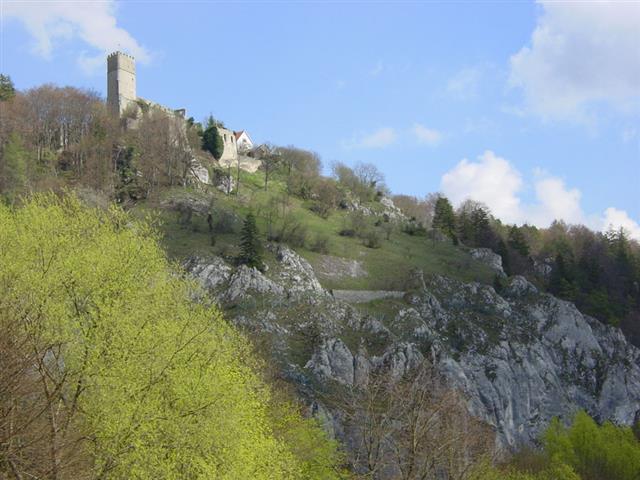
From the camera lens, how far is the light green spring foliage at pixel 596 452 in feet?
132

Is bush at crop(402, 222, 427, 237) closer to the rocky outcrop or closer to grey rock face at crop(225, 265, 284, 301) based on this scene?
the rocky outcrop

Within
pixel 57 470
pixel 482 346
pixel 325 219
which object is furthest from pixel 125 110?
pixel 57 470

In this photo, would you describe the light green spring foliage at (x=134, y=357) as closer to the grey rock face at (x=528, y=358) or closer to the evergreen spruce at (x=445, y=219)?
the grey rock face at (x=528, y=358)

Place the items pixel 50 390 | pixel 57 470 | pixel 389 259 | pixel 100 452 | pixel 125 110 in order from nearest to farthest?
pixel 57 470, pixel 100 452, pixel 50 390, pixel 389 259, pixel 125 110

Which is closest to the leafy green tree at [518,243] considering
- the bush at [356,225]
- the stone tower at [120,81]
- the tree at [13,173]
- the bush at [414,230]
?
the bush at [414,230]

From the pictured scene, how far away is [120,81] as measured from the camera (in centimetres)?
8931

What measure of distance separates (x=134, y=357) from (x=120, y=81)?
78.6m

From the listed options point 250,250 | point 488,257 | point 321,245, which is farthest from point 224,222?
point 488,257

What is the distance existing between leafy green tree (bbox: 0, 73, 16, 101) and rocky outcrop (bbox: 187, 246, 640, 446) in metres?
40.4

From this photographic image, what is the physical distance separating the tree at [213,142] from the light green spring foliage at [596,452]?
2265 inches

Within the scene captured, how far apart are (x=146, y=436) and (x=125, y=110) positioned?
252 ft

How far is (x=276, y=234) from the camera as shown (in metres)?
64.9

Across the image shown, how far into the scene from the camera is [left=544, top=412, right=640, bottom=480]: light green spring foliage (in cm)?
4038

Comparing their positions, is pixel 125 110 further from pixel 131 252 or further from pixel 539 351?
pixel 131 252
